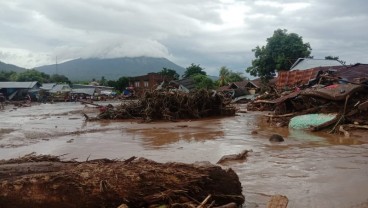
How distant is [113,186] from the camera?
12.7 ft

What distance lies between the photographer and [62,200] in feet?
12.6

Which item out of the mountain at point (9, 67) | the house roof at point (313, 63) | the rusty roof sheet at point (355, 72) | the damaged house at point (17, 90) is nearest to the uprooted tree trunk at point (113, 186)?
the rusty roof sheet at point (355, 72)

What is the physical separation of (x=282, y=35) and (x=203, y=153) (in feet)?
122

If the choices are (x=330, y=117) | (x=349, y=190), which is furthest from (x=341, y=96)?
(x=349, y=190)

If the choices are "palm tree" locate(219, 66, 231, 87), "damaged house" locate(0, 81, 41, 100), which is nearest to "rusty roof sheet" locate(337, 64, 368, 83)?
"palm tree" locate(219, 66, 231, 87)

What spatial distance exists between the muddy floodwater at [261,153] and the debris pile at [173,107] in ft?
15.7

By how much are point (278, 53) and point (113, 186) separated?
4007 centimetres

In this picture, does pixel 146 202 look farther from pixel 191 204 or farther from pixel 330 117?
pixel 330 117

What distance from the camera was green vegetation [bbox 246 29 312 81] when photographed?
4147 cm

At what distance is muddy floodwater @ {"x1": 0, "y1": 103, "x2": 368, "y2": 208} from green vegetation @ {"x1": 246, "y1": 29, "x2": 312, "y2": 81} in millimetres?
30487

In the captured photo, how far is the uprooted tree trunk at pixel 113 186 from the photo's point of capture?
3.84m

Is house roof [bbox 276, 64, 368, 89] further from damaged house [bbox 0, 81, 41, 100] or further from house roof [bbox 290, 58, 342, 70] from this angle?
damaged house [bbox 0, 81, 41, 100]

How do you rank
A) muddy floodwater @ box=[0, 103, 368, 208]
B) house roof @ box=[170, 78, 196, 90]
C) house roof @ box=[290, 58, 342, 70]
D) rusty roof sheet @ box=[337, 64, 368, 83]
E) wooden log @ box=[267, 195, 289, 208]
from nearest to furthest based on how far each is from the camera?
wooden log @ box=[267, 195, 289, 208], muddy floodwater @ box=[0, 103, 368, 208], rusty roof sheet @ box=[337, 64, 368, 83], house roof @ box=[290, 58, 342, 70], house roof @ box=[170, 78, 196, 90]

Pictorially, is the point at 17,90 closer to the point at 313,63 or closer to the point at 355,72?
the point at 313,63
